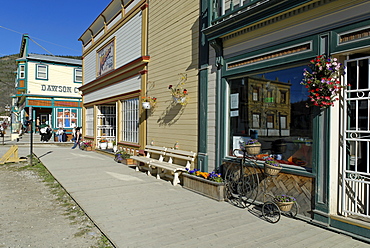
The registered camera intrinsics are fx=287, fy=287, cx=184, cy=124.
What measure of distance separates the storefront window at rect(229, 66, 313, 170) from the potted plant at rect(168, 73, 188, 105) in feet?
5.12

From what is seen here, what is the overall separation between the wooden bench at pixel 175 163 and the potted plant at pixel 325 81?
11.3 feet

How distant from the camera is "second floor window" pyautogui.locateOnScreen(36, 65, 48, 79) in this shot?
83.5 feet

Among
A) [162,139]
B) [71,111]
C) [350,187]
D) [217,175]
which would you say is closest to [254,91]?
[217,175]

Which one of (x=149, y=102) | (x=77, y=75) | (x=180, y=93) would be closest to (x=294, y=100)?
(x=180, y=93)

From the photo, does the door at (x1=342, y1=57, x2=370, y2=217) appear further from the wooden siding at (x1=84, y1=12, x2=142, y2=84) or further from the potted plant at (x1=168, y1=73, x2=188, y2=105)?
the wooden siding at (x1=84, y1=12, x2=142, y2=84)

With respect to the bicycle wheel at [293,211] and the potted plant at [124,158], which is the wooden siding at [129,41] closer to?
the potted plant at [124,158]

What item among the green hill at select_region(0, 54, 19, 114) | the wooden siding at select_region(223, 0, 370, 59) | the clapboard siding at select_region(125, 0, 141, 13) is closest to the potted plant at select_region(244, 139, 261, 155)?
the wooden siding at select_region(223, 0, 370, 59)

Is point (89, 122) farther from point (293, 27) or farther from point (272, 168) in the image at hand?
point (293, 27)

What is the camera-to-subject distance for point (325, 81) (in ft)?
13.0

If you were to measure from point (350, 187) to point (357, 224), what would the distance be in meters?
0.51

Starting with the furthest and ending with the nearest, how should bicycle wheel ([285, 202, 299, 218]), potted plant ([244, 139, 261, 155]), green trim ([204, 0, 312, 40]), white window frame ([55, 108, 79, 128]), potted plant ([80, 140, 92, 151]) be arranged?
1. white window frame ([55, 108, 79, 128])
2. potted plant ([80, 140, 92, 151])
3. potted plant ([244, 139, 261, 155])
4. green trim ([204, 0, 312, 40])
5. bicycle wheel ([285, 202, 299, 218])

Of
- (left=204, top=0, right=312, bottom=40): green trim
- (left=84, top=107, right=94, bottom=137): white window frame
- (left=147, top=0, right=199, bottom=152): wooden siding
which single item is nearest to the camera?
(left=204, top=0, right=312, bottom=40): green trim

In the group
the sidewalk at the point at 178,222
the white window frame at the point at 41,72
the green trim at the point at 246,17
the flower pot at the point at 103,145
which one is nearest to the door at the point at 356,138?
the sidewalk at the point at 178,222

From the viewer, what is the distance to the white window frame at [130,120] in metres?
10.5
